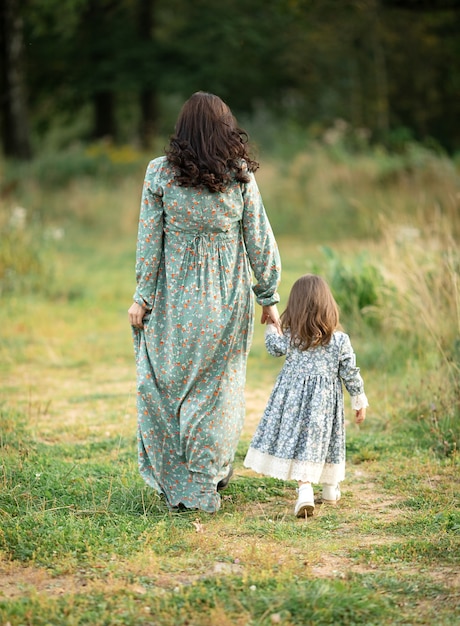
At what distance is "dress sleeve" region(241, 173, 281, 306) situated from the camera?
395 centimetres

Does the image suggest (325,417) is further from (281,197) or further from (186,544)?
(281,197)

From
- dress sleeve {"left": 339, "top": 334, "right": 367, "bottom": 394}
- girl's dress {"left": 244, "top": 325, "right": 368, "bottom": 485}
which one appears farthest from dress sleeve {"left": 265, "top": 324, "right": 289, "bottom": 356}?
dress sleeve {"left": 339, "top": 334, "right": 367, "bottom": 394}

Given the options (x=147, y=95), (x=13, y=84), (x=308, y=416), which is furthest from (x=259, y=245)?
(x=147, y=95)

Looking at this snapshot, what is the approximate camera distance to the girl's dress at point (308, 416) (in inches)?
155

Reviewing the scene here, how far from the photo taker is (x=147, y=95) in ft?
74.4

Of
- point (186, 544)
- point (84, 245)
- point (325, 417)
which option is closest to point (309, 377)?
point (325, 417)

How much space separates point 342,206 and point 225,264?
10.0m

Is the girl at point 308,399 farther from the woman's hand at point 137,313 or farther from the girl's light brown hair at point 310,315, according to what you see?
the woman's hand at point 137,313

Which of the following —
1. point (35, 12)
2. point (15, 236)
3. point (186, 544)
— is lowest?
point (186, 544)

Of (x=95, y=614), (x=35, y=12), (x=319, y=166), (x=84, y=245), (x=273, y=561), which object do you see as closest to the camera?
(x=95, y=614)

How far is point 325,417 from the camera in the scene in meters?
3.96

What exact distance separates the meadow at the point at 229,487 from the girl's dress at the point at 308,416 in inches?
8.5

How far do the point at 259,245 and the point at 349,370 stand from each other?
0.66m

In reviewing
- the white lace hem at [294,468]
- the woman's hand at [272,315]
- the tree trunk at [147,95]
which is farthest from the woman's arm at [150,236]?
the tree trunk at [147,95]
